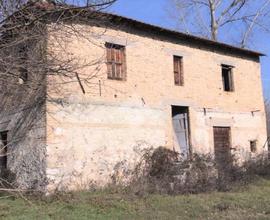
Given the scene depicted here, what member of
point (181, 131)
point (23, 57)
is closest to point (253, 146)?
point (181, 131)

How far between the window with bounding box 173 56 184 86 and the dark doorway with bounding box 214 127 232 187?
303 centimetres

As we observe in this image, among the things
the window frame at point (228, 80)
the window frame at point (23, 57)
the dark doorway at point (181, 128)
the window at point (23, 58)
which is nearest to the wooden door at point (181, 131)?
the dark doorway at point (181, 128)

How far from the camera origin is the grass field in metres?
12.8

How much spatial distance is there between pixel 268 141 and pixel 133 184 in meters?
11.0

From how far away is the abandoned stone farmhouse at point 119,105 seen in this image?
16.5m

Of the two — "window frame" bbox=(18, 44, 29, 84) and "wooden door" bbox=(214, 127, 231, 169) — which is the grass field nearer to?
"window frame" bbox=(18, 44, 29, 84)

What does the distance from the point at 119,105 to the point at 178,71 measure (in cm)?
409

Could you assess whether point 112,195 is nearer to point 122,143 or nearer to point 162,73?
point 122,143

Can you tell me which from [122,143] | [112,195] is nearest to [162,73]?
[122,143]

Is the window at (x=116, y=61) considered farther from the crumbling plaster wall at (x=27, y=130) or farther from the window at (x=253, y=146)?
the window at (x=253, y=146)

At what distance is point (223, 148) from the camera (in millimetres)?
22562

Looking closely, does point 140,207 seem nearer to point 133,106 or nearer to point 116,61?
point 133,106

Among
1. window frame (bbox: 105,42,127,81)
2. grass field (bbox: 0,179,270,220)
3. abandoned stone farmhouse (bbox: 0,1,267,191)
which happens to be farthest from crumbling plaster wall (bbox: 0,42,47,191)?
window frame (bbox: 105,42,127,81)

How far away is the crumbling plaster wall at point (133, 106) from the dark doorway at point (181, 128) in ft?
0.98
